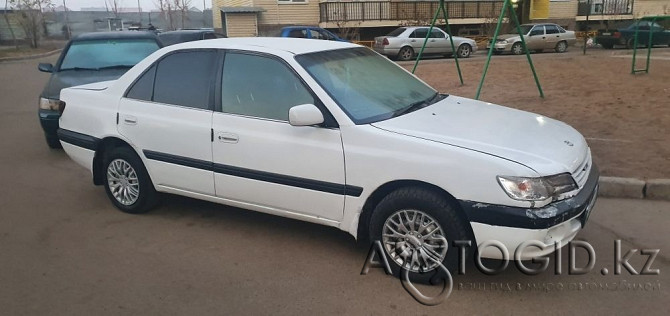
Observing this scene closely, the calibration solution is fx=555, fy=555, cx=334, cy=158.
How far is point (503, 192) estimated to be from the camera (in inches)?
130

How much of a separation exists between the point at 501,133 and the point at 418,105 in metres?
0.80

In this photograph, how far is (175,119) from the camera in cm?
455

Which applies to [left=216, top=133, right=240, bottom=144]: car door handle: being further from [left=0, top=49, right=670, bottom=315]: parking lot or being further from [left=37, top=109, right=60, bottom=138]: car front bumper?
[left=37, top=109, right=60, bottom=138]: car front bumper

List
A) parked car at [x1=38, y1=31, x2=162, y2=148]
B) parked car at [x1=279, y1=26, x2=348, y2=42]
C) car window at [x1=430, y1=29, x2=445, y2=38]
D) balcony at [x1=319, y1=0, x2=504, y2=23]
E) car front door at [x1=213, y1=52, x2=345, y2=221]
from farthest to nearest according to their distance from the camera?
balcony at [x1=319, y1=0, x2=504, y2=23] < car window at [x1=430, y1=29, x2=445, y2=38] < parked car at [x1=279, y1=26, x2=348, y2=42] < parked car at [x1=38, y1=31, x2=162, y2=148] < car front door at [x1=213, y1=52, x2=345, y2=221]

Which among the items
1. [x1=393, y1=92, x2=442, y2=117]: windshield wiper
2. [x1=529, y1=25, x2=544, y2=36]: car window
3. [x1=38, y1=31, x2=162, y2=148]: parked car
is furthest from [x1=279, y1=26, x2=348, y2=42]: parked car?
[x1=393, y1=92, x2=442, y2=117]: windshield wiper

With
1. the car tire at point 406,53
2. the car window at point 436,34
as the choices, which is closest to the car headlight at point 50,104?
the car tire at point 406,53

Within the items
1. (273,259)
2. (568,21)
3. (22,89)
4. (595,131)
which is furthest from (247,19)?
(273,259)

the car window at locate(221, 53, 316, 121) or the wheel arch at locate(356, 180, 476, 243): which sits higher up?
the car window at locate(221, 53, 316, 121)

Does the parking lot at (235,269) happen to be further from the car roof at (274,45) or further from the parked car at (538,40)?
the parked car at (538,40)

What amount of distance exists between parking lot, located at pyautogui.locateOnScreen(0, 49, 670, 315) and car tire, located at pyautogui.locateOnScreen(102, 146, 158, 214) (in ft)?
0.44

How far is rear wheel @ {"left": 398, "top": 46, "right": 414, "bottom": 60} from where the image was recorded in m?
22.1

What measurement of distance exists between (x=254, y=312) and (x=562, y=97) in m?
8.09

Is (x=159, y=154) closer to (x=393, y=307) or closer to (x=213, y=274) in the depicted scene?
(x=213, y=274)

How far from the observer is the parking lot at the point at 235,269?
3.45 metres
